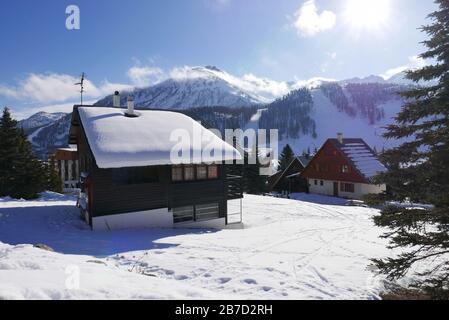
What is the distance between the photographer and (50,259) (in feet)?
29.1

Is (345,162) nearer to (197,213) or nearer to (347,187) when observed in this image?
(347,187)

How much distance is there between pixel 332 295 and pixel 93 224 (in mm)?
12845

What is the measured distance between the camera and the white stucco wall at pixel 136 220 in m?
17.4

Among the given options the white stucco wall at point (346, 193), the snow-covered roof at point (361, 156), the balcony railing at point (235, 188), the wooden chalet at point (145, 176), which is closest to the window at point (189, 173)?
the wooden chalet at point (145, 176)

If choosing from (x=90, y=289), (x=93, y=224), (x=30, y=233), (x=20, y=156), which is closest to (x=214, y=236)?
(x=93, y=224)

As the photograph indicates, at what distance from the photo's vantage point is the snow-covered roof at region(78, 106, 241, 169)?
57.1 ft

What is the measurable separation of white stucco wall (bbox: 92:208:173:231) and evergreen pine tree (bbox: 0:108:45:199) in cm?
1631

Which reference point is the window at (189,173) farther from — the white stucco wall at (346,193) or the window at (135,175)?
the white stucco wall at (346,193)

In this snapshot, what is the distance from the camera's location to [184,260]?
11500 millimetres

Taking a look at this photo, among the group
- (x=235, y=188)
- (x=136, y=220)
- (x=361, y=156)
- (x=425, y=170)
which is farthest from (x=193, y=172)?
(x=361, y=156)

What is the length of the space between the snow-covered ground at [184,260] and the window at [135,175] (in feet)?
9.20

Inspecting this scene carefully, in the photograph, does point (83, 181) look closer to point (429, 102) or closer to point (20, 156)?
point (20, 156)

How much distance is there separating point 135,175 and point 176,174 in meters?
2.52

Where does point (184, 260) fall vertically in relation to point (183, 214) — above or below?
below
